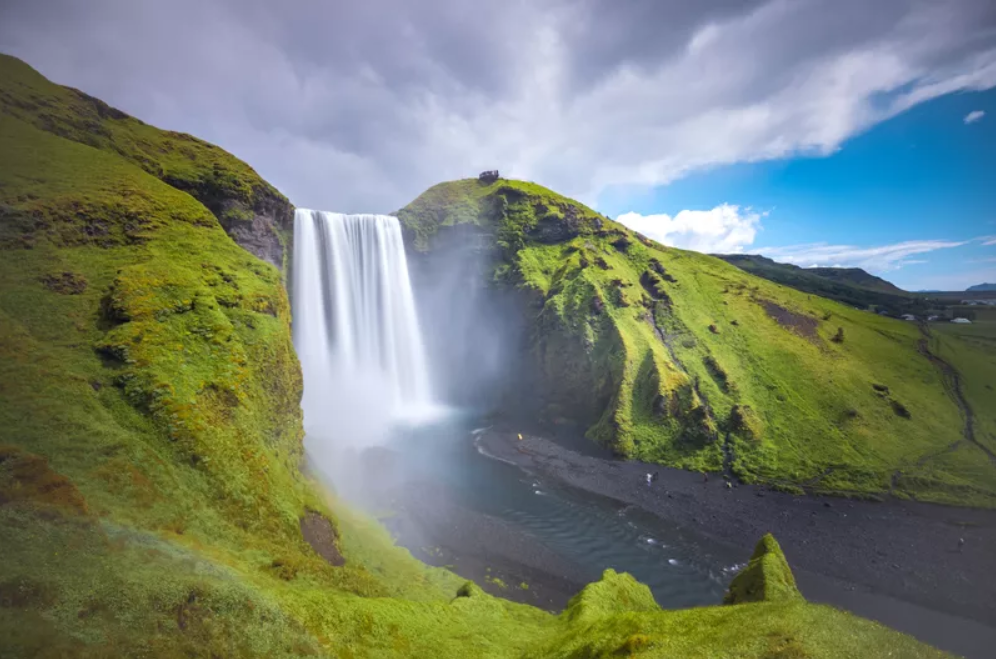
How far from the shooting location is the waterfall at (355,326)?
6303 cm

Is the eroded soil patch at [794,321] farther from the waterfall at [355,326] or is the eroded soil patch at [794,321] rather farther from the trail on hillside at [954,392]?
the waterfall at [355,326]

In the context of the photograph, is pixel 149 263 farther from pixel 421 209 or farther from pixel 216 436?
pixel 421 209

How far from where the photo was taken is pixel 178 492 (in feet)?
61.1

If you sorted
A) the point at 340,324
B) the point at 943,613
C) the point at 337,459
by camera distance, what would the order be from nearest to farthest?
1. the point at 943,613
2. the point at 337,459
3. the point at 340,324

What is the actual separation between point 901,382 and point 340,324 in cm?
9110

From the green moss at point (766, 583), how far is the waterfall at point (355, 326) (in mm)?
45977

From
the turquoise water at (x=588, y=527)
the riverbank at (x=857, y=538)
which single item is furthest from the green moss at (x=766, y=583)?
the riverbank at (x=857, y=538)

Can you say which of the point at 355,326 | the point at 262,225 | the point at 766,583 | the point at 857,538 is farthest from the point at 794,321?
the point at 262,225

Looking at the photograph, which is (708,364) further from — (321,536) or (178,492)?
(178,492)

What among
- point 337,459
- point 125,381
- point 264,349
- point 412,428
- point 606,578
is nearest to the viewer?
point 125,381

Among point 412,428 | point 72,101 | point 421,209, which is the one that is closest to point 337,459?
point 412,428

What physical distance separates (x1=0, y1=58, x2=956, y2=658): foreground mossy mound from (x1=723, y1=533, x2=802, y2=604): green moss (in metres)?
5.08

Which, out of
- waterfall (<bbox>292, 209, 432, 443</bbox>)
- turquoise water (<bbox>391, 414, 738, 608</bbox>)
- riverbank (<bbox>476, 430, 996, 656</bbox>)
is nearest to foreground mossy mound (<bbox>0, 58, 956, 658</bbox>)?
turquoise water (<bbox>391, 414, 738, 608</bbox>)

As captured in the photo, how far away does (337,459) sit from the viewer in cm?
4669
